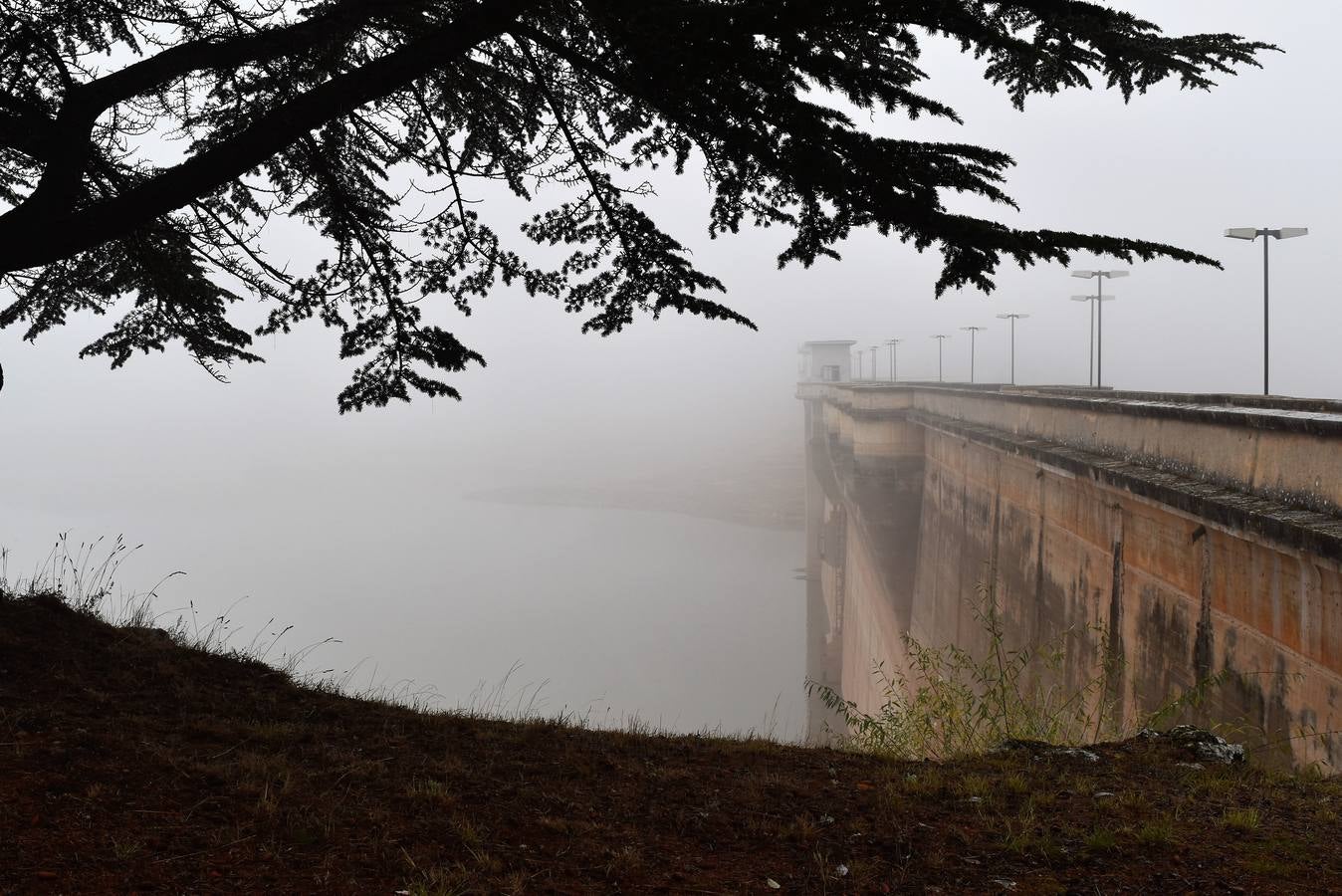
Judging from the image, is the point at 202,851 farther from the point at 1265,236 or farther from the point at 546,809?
the point at 1265,236

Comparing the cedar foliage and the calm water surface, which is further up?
the cedar foliage

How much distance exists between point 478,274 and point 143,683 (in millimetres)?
2850

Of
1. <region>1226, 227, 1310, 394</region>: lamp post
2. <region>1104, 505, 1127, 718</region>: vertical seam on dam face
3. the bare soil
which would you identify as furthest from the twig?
<region>1226, 227, 1310, 394</region>: lamp post

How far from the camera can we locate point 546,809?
3.16 metres

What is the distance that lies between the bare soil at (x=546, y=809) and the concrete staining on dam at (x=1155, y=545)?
1.39m

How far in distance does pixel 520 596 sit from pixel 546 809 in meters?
43.2

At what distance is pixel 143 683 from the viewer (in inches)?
165

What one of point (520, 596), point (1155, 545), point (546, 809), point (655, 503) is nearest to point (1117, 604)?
point (1155, 545)

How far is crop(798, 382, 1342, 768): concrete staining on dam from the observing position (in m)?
4.97

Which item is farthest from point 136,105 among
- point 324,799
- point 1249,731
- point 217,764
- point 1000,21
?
point 1249,731

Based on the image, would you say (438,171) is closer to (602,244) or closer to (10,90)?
(602,244)

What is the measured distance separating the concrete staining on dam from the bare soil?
139cm

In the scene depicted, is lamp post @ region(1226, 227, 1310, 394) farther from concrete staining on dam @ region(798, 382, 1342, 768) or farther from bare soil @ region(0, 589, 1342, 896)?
bare soil @ region(0, 589, 1342, 896)

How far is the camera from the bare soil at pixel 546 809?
8.38ft
